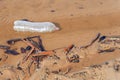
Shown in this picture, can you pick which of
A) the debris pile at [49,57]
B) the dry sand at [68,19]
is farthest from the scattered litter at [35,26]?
the debris pile at [49,57]

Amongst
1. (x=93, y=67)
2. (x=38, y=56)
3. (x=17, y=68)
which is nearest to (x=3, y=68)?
(x=17, y=68)

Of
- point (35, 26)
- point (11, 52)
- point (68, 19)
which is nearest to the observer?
point (11, 52)

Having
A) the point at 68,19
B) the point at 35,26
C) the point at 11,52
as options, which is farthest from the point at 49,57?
the point at 68,19

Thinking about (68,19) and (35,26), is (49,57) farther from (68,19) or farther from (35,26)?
(68,19)

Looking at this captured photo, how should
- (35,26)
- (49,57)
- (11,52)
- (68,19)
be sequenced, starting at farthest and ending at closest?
(68,19) < (35,26) < (11,52) < (49,57)

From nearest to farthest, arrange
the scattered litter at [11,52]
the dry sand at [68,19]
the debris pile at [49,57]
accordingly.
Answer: the debris pile at [49,57], the scattered litter at [11,52], the dry sand at [68,19]

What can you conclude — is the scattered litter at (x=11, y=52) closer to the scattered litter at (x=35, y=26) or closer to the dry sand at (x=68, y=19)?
the dry sand at (x=68, y=19)
